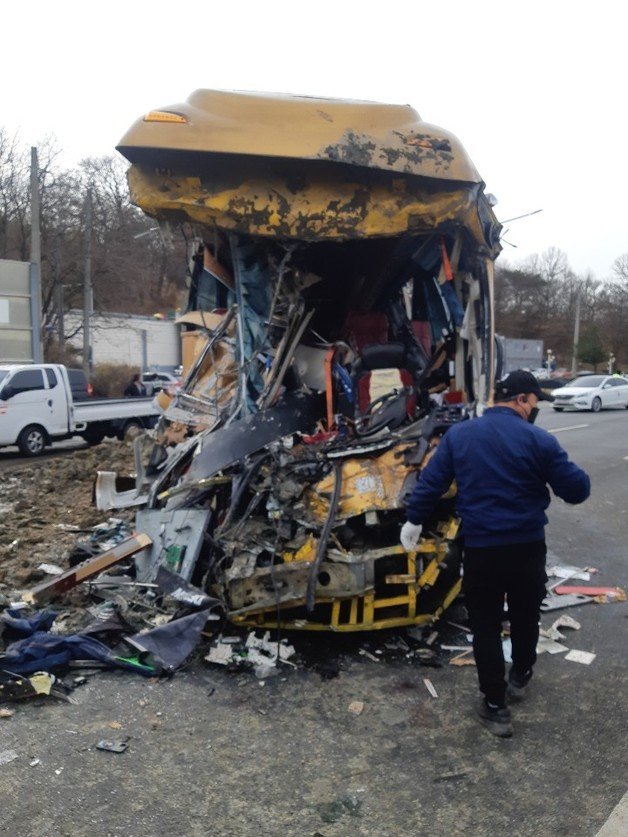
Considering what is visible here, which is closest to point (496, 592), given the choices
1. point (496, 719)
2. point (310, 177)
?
point (496, 719)

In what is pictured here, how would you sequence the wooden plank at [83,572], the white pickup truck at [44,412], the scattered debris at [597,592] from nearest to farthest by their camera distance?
1. the wooden plank at [83,572]
2. the scattered debris at [597,592]
3. the white pickup truck at [44,412]

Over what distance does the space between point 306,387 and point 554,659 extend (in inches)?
103

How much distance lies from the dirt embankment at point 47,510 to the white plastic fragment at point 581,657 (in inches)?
153

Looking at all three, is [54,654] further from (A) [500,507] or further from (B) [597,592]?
(B) [597,592]

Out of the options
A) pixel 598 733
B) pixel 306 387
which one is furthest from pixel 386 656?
pixel 306 387

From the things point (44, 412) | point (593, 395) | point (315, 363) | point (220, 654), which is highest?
point (315, 363)

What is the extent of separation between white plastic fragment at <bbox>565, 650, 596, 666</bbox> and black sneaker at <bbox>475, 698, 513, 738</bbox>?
1.01 meters

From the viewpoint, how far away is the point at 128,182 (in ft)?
15.7

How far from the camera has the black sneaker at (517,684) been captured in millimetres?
3854

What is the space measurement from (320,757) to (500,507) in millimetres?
1417

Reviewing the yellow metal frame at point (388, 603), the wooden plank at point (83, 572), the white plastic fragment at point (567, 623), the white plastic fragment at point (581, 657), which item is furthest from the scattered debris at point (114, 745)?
the white plastic fragment at point (567, 623)

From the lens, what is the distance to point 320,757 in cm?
328

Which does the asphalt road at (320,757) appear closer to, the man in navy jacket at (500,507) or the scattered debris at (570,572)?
the man in navy jacket at (500,507)

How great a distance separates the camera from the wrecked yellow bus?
4.33 m
